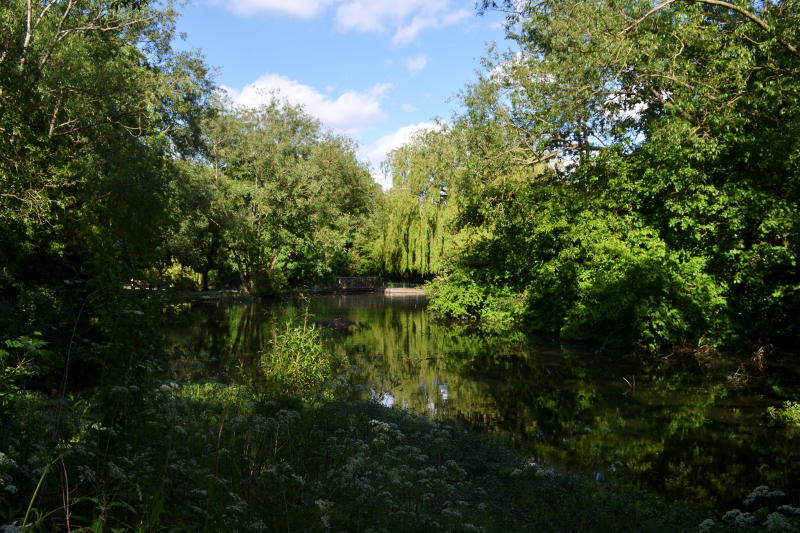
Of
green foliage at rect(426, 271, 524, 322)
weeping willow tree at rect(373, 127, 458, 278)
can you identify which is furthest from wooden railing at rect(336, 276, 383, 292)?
green foliage at rect(426, 271, 524, 322)

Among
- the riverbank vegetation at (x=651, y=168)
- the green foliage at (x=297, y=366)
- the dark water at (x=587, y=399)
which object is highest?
the riverbank vegetation at (x=651, y=168)

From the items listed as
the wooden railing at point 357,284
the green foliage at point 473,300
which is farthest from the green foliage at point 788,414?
the wooden railing at point 357,284

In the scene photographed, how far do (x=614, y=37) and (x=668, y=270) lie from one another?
21.9ft

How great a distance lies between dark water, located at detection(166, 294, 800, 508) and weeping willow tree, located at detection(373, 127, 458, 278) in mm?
22608

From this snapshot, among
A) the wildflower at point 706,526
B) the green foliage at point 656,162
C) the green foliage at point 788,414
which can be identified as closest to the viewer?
the wildflower at point 706,526

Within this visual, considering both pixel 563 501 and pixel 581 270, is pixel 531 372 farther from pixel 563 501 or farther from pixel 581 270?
pixel 563 501

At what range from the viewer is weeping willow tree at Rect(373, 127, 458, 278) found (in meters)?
42.2

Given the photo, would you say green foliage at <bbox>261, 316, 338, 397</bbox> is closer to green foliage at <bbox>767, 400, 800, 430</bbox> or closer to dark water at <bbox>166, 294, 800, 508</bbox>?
dark water at <bbox>166, 294, 800, 508</bbox>

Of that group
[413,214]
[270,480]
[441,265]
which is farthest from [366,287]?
[270,480]

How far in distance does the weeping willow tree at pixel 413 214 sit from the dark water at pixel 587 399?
22608 mm

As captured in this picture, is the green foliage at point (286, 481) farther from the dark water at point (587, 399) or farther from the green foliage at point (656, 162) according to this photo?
the green foliage at point (656, 162)

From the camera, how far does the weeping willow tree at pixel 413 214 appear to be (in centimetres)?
4216

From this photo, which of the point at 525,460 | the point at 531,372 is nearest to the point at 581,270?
the point at 531,372

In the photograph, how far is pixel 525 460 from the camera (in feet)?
23.8
